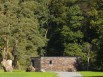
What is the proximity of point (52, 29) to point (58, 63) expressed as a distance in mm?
18806

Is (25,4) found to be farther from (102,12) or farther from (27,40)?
(102,12)

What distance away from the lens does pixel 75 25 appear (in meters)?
89.4

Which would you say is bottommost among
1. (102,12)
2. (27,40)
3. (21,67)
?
(21,67)

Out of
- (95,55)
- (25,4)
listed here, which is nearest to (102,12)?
(95,55)

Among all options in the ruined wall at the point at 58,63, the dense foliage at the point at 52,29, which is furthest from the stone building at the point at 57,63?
the dense foliage at the point at 52,29

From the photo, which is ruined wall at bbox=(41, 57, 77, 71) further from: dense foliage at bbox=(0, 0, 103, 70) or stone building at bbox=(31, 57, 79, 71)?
dense foliage at bbox=(0, 0, 103, 70)

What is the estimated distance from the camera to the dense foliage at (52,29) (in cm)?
7738

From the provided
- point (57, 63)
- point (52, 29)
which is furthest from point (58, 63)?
point (52, 29)

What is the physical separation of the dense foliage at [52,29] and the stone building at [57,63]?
8.99ft

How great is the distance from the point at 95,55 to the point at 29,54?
52.6 feet

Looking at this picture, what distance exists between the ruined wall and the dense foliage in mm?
3011

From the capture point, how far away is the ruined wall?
79.1 meters

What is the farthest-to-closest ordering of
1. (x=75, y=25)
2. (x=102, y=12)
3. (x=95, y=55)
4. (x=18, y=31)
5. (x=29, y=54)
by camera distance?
1. (x=75, y=25)
2. (x=29, y=54)
3. (x=18, y=31)
4. (x=95, y=55)
5. (x=102, y=12)

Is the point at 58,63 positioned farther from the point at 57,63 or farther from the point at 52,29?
the point at 52,29
